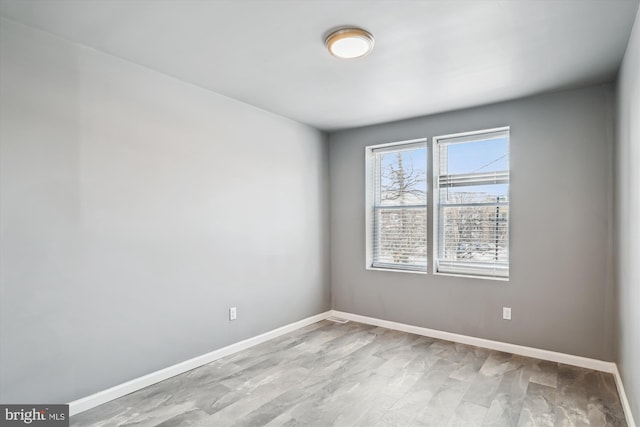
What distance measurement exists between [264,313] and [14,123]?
265 cm

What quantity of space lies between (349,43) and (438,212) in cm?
235

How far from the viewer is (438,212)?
4.14 m

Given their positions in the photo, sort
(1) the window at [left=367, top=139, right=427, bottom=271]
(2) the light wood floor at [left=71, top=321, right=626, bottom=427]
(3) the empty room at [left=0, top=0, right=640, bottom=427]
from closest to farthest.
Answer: (3) the empty room at [left=0, top=0, right=640, bottom=427] → (2) the light wood floor at [left=71, top=321, right=626, bottom=427] → (1) the window at [left=367, top=139, right=427, bottom=271]

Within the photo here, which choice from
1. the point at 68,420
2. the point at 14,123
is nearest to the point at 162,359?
the point at 68,420

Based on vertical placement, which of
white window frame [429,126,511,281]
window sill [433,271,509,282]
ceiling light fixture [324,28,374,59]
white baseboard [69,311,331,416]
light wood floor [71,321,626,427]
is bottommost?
light wood floor [71,321,626,427]

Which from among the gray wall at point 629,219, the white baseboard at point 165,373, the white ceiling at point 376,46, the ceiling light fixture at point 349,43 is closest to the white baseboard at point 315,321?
the white baseboard at point 165,373

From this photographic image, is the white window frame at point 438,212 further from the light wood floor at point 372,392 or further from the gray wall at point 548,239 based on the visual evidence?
the light wood floor at point 372,392

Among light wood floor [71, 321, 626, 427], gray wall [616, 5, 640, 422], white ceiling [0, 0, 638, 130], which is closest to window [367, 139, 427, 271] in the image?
white ceiling [0, 0, 638, 130]

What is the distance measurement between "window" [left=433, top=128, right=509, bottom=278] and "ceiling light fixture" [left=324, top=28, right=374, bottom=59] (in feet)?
6.29

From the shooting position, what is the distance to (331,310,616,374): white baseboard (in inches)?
125

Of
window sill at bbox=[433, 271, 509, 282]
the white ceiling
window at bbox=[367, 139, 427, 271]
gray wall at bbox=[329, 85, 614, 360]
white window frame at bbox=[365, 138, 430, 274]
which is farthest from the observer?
white window frame at bbox=[365, 138, 430, 274]

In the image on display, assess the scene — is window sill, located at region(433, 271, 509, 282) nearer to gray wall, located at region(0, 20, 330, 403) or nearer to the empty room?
the empty room

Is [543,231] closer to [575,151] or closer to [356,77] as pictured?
[575,151]

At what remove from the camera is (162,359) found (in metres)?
2.97
